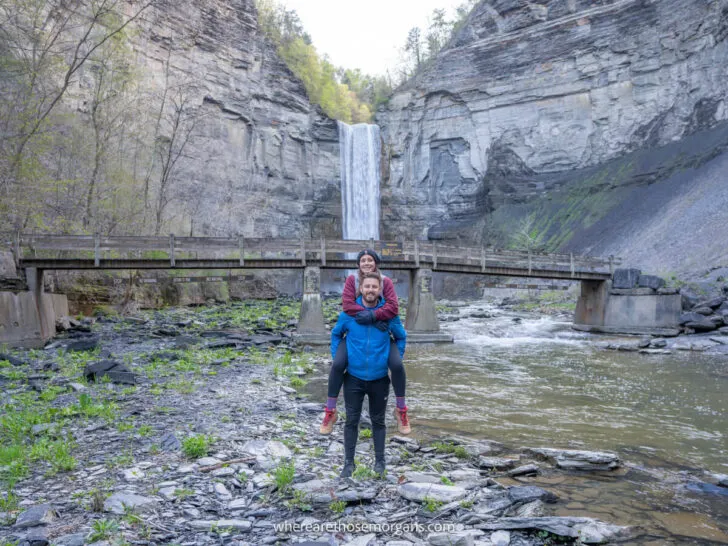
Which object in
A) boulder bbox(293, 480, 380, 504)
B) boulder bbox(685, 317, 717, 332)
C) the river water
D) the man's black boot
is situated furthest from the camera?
boulder bbox(685, 317, 717, 332)

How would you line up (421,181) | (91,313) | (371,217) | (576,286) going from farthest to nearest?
(421,181)
(371,217)
(576,286)
(91,313)

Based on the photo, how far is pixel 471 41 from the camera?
58.8 metres

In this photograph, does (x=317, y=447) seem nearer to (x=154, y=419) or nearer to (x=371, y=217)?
(x=154, y=419)

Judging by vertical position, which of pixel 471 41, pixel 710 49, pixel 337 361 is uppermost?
pixel 471 41

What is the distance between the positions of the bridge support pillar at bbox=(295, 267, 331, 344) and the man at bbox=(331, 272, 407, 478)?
48.5 ft

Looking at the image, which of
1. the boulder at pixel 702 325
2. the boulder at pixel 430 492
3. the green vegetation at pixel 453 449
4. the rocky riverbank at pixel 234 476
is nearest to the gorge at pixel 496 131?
the boulder at pixel 702 325

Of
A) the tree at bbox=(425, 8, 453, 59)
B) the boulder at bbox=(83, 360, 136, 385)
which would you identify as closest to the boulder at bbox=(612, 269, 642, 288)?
the boulder at bbox=(83, 360, 136, 385)

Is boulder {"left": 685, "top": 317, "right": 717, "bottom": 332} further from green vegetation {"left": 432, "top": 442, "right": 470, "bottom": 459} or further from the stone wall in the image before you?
the stone wall

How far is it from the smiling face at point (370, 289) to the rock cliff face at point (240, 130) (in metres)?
35.7

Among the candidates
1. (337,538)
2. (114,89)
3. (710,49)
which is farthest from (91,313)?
(710,49)

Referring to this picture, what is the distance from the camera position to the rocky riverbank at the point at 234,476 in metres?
3.96

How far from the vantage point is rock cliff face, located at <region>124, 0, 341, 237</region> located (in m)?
43.8

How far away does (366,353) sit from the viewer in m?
4.89

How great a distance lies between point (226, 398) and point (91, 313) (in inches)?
744
